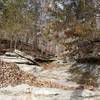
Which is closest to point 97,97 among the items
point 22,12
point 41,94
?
point 41,94

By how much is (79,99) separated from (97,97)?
87cm

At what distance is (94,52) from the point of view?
59.9 feet

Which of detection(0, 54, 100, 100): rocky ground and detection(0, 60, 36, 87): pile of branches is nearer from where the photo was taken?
detection(0, 54, 100, 100): rocky ground

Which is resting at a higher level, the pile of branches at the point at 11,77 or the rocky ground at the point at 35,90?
the pile of branches at the point at 11,77

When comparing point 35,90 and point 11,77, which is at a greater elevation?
point 11,77

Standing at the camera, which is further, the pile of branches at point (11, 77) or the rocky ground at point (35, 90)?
the pile of branches at point (11, 77)

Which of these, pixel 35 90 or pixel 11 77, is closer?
pixel 35 90

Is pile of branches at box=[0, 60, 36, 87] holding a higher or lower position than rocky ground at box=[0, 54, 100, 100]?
higher

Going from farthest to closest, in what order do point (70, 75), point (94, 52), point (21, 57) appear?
point (21, 57) → point (94, 52) → point (70, 75)

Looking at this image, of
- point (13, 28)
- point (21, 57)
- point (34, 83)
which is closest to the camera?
point (34, 83)

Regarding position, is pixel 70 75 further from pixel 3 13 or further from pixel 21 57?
pixel 3 13

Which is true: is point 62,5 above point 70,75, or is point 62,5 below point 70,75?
above

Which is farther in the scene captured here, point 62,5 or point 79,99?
point 62,5

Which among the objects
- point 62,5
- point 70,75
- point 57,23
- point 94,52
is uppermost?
point 62,5
